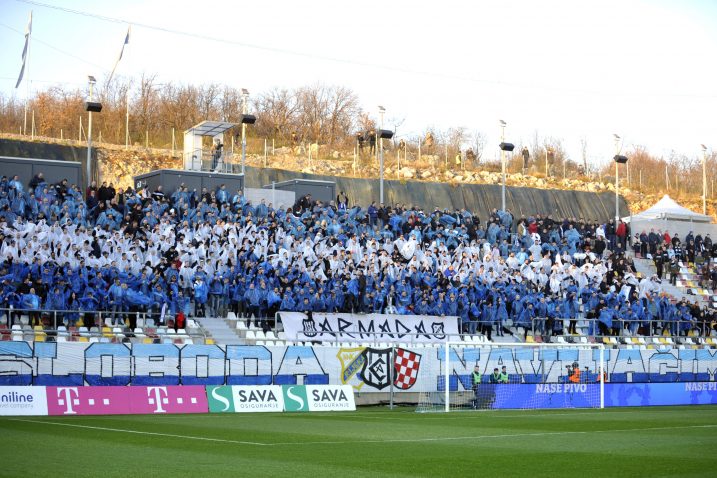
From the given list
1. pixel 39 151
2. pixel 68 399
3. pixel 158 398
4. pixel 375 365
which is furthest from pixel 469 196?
pixel 68 399

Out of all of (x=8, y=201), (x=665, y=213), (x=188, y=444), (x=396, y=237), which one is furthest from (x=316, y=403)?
(x=665, y=213)

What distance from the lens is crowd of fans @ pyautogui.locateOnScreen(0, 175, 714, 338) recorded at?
32000 millimetres

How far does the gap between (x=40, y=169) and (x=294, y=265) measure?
12912 millimetres

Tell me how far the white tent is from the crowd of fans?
11.0 meters

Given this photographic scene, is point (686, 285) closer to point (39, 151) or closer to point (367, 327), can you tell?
point (367, 327)

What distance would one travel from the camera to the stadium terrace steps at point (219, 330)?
3247 centimetres

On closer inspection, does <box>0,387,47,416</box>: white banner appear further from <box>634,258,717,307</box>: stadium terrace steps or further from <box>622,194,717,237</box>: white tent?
<box>622,194,717,237</box>: white tent

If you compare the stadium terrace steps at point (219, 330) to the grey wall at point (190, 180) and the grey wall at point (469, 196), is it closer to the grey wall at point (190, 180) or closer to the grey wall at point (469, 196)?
the grey wall at point (190, 180)

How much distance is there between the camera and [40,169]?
41.1 m

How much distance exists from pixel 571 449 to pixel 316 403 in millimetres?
12804

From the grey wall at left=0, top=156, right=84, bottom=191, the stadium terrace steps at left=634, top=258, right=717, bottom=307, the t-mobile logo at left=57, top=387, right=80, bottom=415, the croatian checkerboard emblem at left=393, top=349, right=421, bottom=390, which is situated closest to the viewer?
the t-mobile logo at left=57, top=387, right=80, bottom=415

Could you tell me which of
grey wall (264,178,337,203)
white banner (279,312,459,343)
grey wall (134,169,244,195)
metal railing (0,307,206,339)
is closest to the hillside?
grey wall (264,178,337,203)

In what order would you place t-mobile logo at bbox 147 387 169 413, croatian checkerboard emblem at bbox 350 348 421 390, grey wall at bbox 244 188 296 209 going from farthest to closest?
grey wall at bbox 244 188 296 209, croatian checkerboard emblem at bbox 350 348 421 390, t-mobile logo at bbox 147 387 169 413

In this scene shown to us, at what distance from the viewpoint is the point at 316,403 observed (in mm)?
25594
